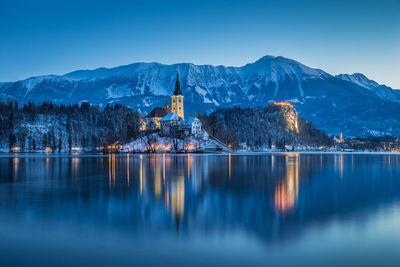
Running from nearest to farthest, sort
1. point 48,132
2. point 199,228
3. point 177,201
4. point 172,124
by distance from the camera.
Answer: point 199,228 < point 177,201 < point 172,124 < point 48,132

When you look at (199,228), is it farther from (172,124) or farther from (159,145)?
(172,124)

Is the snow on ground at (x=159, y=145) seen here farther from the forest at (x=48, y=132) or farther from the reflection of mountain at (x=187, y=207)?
the reflection of mountain at (x=187, y=207)

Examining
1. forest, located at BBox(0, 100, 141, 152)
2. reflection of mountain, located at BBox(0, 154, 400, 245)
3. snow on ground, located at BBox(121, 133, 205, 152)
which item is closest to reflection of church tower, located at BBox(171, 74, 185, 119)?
forest, located at BBox(0, 100, 141, 152)

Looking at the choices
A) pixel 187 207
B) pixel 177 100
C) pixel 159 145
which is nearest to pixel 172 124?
pixel 159 145

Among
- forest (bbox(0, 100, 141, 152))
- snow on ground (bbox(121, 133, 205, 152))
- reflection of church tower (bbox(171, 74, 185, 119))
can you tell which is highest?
reflection of church tower (bbox(171, 74, 185, 119))

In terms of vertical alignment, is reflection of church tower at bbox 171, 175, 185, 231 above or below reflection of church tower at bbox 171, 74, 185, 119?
below

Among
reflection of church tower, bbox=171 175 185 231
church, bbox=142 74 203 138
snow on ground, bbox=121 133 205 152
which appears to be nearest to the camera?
reflection of church tower, bbox=171 175 185 231

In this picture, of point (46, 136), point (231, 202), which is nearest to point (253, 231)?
point (231, 202)

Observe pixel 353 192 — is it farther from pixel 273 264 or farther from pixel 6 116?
pixel 6 116

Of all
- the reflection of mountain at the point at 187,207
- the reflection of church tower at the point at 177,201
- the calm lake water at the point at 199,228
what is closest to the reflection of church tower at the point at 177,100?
the reflection of mountain at the point at 187,207

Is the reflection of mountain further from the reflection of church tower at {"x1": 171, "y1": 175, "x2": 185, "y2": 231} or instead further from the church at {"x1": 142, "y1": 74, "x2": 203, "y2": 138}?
the church at {"x1": 142, "y1": 74, "x2": 203, "y2": 138}

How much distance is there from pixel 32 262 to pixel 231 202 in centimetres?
1336

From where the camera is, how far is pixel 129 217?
17.8 meters

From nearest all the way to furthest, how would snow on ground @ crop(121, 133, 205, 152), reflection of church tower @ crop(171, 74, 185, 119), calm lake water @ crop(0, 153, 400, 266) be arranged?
1. calm lake water @ crop(0, 153, 400, 266)
2. snow on ground @ crop(121, 133, 205, 152)
3. reflection of church tower @ crop(171, 74, 185, 119)
